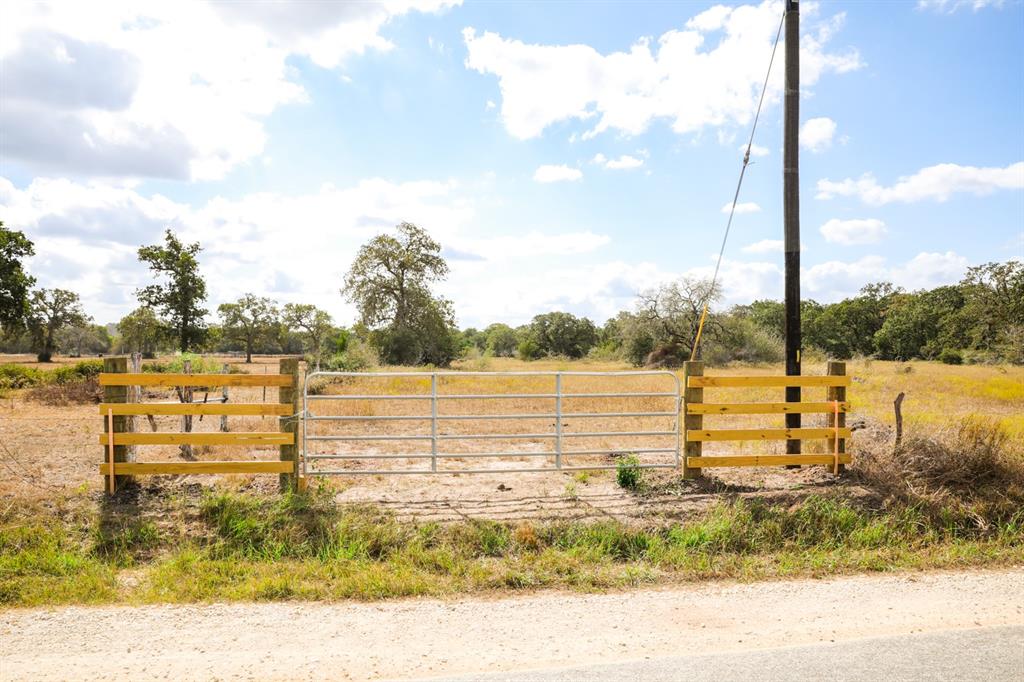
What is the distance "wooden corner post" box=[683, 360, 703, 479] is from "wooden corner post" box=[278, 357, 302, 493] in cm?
498

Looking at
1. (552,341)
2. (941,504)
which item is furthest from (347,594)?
(552,341)

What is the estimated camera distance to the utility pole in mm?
8797

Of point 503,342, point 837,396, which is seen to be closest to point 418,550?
point 837,396

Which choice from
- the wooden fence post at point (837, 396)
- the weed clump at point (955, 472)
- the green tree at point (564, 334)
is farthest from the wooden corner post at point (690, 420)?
the green tree at point (564, 334)

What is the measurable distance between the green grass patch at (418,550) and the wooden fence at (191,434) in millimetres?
476

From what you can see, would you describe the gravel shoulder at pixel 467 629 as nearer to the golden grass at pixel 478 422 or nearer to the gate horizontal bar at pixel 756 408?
the gate horizontal bar at pixel 756 408

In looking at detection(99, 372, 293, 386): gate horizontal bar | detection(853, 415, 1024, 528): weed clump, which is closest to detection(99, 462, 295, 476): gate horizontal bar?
detection(99, 372, 293, 386): gate horizontal bar

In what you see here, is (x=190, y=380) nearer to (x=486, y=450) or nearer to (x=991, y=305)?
(x=486, y=450)

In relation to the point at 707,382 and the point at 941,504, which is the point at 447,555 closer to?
the point at 707,382

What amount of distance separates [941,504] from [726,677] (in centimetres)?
502

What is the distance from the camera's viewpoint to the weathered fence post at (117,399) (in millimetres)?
7551

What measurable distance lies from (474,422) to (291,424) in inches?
302

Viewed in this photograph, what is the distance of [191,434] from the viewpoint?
752 centimetres

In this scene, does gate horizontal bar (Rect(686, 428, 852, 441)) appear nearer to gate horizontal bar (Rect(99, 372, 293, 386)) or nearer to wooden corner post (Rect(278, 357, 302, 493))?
wooden corner post (Rect(278, 357, 302, 493))
